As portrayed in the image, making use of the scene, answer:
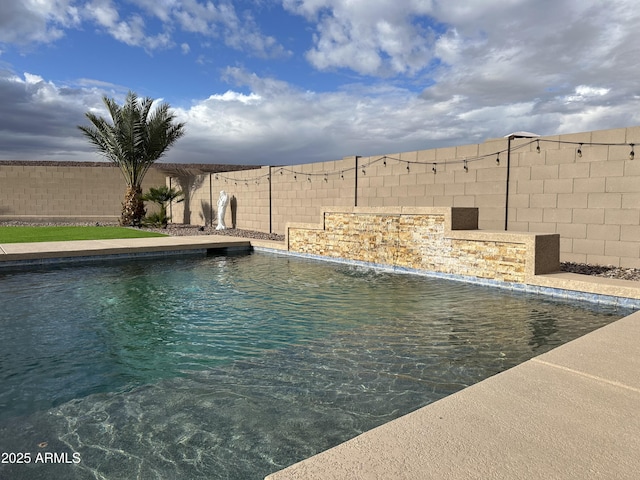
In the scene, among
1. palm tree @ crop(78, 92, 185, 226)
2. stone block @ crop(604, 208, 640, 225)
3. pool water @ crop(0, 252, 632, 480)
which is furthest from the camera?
palm tree @ crop(78, 92, 185, 226)

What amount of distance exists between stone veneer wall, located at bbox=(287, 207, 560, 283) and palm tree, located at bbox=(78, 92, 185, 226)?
12.3 m

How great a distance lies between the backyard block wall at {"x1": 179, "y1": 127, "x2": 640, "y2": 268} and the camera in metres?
9.43

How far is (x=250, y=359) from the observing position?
5.23 metres

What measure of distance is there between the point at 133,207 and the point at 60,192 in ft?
21.6

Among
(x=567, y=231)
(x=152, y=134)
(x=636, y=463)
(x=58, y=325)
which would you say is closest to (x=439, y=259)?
(x=567, y=231)

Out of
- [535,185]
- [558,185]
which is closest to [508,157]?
[535,185]

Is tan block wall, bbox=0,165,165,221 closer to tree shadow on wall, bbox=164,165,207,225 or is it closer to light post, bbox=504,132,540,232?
tree shadow on wall, bbox=164,165,207,225

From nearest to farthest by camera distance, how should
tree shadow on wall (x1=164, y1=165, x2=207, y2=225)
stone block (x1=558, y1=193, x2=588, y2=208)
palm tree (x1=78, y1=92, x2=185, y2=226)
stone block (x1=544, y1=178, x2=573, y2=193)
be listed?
1. stone block (x1=558, y1=193, x2=588, y2=208)
2. stone block (x1=544, y1=178, x2=573, y2=193)
3. palm tree (x1=78, y1=92, x2=185, y2=226)
4. tree shadow on wall (x1=164, y1=165, x2=207, y2=225)

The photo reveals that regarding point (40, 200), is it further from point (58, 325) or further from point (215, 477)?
point (215, 477)

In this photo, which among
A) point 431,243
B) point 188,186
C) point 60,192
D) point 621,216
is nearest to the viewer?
point 621,216

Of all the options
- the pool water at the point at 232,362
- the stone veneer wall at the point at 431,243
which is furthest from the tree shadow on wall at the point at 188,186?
the pool water at the point at 232,362

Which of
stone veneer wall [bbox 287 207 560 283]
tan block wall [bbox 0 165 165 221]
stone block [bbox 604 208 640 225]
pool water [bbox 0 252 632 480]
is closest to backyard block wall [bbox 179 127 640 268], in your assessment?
stone block [bbox 604 208 640 225]

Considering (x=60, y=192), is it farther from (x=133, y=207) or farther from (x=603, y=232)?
(x=603, y=232)

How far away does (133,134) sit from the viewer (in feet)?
74.5
